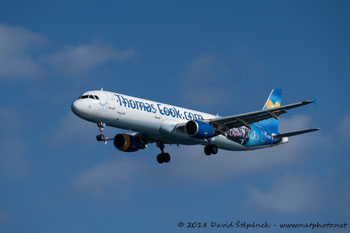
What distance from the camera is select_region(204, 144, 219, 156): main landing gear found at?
52.4 metres

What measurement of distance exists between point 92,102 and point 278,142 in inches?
802

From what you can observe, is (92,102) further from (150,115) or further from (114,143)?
(114,143)

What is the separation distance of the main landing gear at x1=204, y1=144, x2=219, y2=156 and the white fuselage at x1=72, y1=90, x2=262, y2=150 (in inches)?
29.4

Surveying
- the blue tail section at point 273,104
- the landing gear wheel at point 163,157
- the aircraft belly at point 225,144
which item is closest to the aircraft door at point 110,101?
the landing gear wheel at point 163,157

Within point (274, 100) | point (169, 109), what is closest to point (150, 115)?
point (169, 109)

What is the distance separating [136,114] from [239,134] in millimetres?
11176

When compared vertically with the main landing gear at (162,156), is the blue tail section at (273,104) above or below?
above

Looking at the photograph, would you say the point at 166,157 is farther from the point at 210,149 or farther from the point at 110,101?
the point at 110,101

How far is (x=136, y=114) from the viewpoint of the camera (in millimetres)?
47844

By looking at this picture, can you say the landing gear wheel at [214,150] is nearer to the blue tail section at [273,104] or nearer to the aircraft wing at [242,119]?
the aircraft wing at [242,119]

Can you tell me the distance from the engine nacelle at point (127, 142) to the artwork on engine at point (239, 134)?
784cm

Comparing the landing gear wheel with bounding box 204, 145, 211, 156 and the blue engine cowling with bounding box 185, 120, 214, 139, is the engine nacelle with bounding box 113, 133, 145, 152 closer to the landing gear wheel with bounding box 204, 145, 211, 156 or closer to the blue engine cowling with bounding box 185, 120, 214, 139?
the landing gear wheel with bounding box 204, 145, 211, 156

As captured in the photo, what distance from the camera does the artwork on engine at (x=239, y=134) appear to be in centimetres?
5364

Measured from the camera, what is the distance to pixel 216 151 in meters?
52.6
